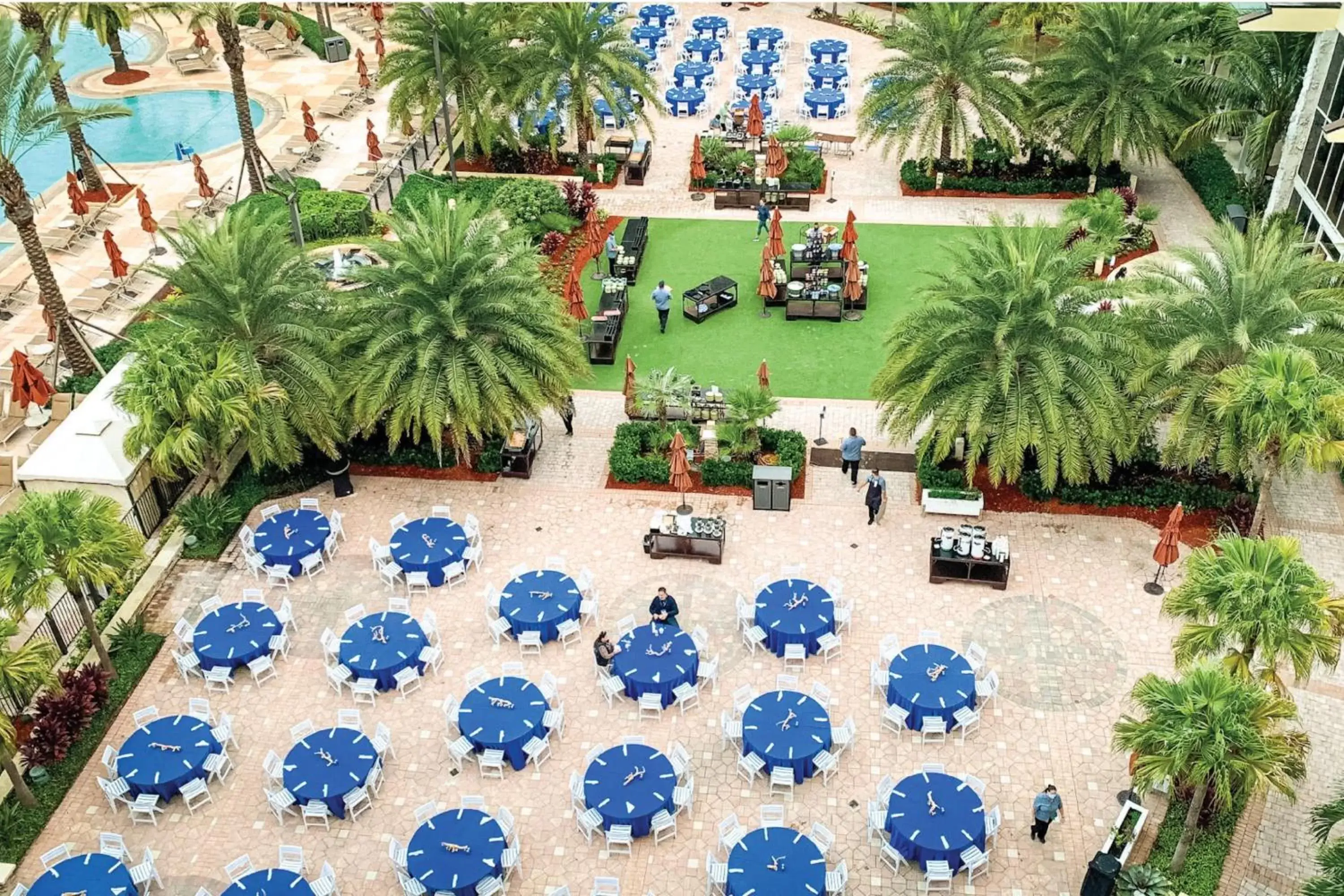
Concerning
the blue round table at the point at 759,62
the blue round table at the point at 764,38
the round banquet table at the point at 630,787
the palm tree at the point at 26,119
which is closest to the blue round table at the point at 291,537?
the round banquet table at the point at 630,787

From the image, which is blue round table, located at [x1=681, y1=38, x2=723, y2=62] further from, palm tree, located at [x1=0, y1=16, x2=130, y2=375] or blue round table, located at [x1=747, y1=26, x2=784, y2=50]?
palm tree, located at [x1=0, y1=16, x2=130, y2=375]

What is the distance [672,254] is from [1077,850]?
75.6 feet

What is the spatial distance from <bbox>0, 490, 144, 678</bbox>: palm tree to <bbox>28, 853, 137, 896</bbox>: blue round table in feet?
14.6

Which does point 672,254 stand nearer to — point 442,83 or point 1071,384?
point 442,83

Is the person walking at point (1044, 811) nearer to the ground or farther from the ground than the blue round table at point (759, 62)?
nearer to the ground

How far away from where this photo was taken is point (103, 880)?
18906mm

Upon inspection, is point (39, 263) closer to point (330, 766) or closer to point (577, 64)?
point (330, 766)

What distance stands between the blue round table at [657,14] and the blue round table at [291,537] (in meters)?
34.8

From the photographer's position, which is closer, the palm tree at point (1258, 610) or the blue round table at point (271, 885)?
the palm tree at point (1258, 610)

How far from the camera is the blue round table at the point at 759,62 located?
4931 centimetres

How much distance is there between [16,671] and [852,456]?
55.9 feet

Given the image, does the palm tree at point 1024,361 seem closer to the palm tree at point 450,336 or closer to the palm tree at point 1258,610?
the palm tree at point 1258,610

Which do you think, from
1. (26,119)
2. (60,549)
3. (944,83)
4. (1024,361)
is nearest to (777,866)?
(1024,361)

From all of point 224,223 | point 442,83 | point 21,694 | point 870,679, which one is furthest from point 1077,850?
point 442,83
